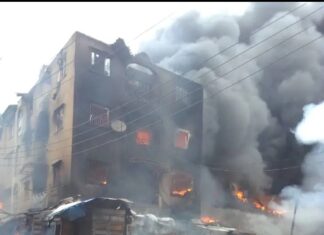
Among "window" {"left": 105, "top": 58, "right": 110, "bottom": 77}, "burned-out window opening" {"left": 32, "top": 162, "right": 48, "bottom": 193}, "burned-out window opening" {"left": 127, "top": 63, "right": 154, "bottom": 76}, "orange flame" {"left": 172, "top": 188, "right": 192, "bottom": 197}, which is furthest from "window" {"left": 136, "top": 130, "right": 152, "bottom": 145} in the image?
"burned-out window opening" {"left": 32, "top": 162, "right": 48, "bottom": 193}

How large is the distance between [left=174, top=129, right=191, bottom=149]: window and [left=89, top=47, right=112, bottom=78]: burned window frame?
699cm

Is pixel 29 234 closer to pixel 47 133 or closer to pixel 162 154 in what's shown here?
pixel 47 133

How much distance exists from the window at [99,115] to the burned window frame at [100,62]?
209cm

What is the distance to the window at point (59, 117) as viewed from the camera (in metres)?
25.5

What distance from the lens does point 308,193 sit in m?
29.7

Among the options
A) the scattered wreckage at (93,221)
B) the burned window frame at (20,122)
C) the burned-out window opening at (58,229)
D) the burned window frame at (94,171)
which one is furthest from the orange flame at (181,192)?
the burned window frame at (20,122)

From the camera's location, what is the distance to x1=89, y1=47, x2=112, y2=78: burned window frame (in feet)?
82.7

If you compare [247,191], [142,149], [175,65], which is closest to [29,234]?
[142,149]

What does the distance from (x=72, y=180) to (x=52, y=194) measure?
2.67 m

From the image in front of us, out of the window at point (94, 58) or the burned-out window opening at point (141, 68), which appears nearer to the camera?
the window at point (94, 58)

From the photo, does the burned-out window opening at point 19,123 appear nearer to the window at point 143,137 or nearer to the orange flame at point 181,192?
the window at point 143,137

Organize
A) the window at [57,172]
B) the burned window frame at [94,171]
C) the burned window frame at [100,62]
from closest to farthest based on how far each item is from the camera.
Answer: the burned window frame at [94,171], the window at [57,172], the burned window frame at [100,62]

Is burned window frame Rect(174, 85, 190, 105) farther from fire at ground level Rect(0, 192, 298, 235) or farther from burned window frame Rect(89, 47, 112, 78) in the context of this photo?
fire at ground level Rect(0, 192, 298, 235)

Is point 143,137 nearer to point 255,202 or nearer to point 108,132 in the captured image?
point 108,132
